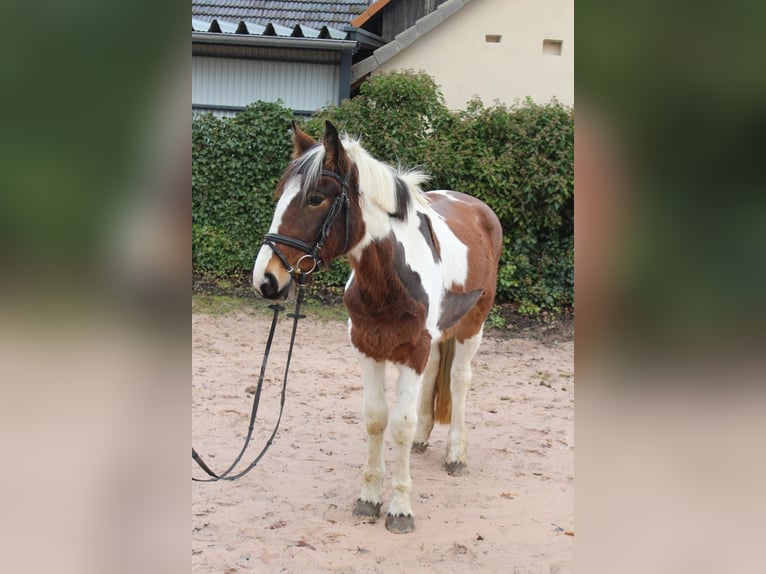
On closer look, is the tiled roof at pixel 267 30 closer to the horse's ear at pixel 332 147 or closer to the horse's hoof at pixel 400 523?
the horse's ear at pixel 332 147

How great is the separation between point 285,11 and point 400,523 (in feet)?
33.1

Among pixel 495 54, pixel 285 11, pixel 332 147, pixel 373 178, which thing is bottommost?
pixel 373 178

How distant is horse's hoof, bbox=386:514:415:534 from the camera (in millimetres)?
3213

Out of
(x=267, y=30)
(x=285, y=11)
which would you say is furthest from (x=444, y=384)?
(x=285, y=11)

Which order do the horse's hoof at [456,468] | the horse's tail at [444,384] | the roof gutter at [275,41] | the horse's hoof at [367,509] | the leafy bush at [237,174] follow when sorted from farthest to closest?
the roof gutter at [275,41]
the leafy bush at [237,174]
the horse's tail at [444,384]
the horse's hoof at [456,468]
the horse's hoof at [367,509]

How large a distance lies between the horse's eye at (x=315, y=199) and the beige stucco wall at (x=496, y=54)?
7.48 metres

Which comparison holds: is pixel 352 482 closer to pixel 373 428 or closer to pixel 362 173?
pixel 373 428

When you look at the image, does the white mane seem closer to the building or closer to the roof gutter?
the roof gutter

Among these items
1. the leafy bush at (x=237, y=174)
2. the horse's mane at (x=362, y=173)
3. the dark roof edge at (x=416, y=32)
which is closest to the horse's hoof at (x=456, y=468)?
the horse's mane at (x=362, y=173)

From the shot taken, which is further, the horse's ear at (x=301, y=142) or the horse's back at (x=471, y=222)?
the horse's back at (x=471, y=222)

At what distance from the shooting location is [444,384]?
13.8ft

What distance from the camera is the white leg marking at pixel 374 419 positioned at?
3.26 meters
